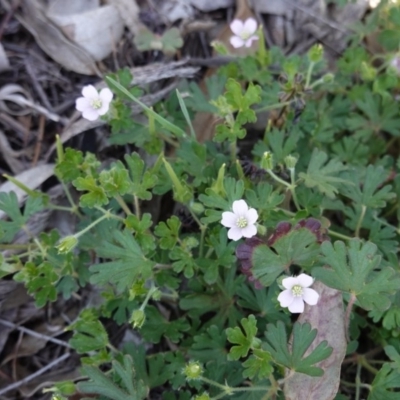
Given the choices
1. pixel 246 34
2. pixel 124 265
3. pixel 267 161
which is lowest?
pixel 124 265

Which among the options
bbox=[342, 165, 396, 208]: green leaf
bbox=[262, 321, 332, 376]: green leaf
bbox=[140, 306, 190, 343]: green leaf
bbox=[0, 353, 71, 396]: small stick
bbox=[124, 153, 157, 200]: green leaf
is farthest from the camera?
bbox=[0, 353, 71, 396]: small stick

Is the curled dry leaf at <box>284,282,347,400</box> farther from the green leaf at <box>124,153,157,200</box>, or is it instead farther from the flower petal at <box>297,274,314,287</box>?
the green leaf at <box>124,153,157,200</box>

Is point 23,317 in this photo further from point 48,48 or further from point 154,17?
point 154,17

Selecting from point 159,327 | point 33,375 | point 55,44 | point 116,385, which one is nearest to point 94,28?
point 55,44

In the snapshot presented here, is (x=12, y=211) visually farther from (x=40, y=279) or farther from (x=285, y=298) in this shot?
(x=285, y=298)

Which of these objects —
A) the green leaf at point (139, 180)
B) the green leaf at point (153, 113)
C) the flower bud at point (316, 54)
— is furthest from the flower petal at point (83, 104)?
the flower bud at point (316, 54)

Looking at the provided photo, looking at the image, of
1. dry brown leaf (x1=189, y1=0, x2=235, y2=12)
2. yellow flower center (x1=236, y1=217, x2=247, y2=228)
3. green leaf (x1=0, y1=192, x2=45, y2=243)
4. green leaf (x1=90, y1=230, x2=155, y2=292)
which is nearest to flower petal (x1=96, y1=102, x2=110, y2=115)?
green leaf (x1=0, y1=192, x2=45, y2=243)
